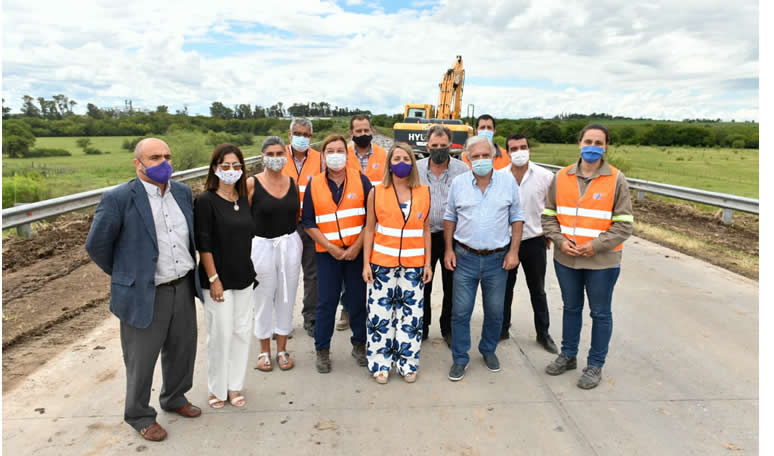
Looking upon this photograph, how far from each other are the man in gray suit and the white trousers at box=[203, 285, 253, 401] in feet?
0.47

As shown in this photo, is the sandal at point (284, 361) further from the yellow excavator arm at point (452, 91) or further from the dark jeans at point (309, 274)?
the yellow excavator arm at point (452, 91)

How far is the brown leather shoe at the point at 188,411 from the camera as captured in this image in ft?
11.6

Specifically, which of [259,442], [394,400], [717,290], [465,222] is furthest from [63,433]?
[717,290]

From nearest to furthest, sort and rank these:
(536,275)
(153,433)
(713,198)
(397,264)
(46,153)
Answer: (153,433), (397,264), (536,275), (713,198), (46,153)

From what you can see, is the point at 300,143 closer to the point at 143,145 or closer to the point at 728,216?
the point at 143,145

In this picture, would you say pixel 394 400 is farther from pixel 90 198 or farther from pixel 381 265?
pixel 90 198

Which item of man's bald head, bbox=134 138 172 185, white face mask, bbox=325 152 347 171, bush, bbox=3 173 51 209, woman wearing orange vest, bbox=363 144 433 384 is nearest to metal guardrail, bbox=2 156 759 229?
bush, bbox=3 173 51 209

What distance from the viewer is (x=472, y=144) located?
163 inches

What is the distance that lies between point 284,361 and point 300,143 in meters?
2.13

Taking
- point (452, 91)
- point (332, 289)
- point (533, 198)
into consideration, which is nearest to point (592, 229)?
point (533, 198)

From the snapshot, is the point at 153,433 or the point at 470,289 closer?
the point at 153,433

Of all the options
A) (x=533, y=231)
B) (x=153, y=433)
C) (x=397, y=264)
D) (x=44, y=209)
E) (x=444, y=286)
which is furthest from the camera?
(x=44, y=209)

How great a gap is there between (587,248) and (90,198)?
771cm

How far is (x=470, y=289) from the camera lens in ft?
13.9
